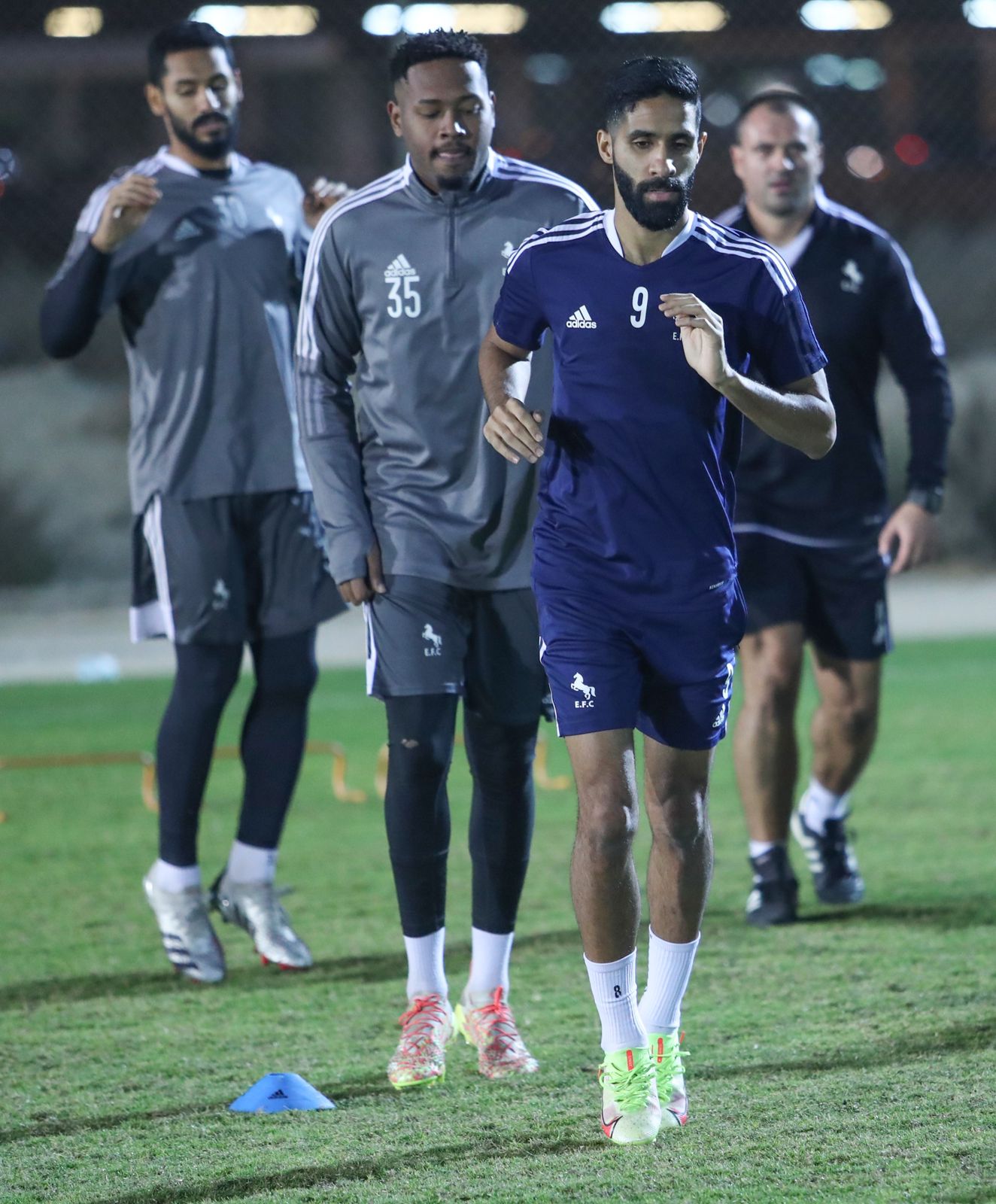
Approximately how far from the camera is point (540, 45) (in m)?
18.0

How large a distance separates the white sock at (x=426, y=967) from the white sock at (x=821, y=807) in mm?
1829

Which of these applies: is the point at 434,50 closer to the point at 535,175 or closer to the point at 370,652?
the point at 535,175

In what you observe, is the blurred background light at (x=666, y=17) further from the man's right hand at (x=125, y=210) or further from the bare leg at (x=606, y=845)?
the bare leg at (x=606, y=845)

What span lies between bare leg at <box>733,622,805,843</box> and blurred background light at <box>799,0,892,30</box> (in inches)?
604

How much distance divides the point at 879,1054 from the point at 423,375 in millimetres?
1716

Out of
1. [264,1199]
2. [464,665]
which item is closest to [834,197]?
[464,665]

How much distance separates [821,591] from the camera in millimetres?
5207

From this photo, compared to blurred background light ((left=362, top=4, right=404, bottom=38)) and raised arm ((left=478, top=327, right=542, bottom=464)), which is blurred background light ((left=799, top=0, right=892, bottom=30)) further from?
raised arm ((left=478, top=327, right=542, bottom=464))

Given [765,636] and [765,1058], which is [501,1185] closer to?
[765,1058]

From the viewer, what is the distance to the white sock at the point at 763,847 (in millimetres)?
5012

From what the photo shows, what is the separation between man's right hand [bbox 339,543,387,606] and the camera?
3805 millimetres

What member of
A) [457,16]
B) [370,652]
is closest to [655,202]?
[370,652]

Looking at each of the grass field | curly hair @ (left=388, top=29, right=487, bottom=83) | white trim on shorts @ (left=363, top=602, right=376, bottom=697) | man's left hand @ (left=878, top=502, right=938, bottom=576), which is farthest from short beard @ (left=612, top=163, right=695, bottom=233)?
man's left hand @ (left=878, top=502, right=938, bottom=576)

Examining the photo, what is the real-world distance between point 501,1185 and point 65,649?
9630 mm
